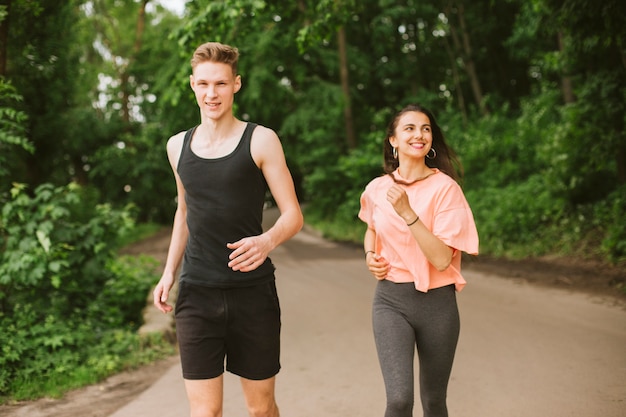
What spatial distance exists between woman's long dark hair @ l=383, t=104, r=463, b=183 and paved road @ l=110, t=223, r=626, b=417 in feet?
7.01

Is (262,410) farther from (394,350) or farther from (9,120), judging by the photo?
(9,120)

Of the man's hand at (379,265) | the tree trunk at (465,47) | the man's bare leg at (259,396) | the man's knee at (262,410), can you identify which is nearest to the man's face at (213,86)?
the man's hand at (379,265)

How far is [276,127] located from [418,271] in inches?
865

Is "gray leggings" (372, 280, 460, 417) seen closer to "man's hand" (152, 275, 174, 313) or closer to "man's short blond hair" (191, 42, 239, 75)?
"man's hand" (152, 275, 174, 313)

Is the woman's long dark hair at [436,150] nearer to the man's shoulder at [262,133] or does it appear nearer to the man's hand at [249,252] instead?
the man's shoulder at [262,133]

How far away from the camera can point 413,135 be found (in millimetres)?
3295

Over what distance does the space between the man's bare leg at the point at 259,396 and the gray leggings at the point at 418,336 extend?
58 cm

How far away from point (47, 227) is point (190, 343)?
12.3ft

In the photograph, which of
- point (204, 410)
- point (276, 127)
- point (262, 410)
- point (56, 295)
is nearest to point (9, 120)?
point (56, 295)

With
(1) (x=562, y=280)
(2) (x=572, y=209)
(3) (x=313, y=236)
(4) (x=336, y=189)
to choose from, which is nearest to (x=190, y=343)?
(1) (x=562, y=280)

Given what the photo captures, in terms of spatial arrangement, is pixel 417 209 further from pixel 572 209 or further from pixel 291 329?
pixel 572 209

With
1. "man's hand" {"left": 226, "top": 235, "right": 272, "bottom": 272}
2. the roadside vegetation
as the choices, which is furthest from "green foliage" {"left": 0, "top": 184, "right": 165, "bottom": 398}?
"man's hand" {"left": 226, "top": 235, "right": 272, "bottom": 272}

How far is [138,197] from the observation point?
2691 cm

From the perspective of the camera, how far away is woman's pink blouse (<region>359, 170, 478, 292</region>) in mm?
3104
